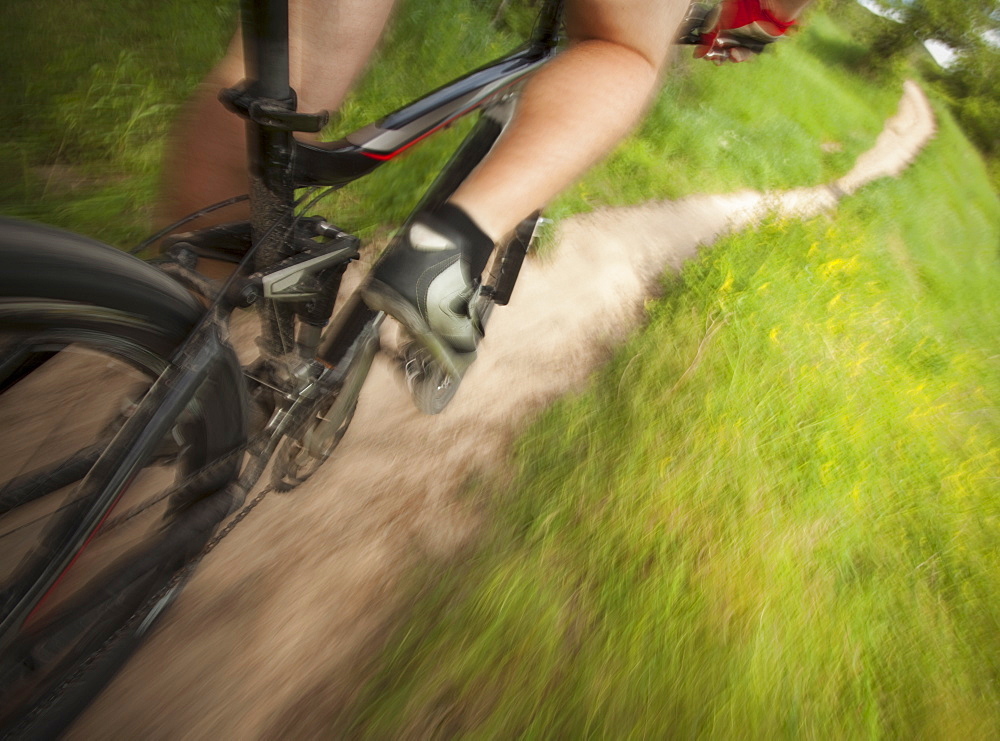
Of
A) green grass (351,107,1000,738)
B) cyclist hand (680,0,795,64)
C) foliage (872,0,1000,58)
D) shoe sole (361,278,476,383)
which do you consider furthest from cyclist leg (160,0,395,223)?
foliage (872,0,1000,58)

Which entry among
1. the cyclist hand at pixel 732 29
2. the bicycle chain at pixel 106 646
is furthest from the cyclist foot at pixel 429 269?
the cyclist hand at pixel 732 29

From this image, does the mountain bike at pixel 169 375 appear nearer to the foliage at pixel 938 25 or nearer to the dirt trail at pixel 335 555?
the dirt trail at pixel 335 555

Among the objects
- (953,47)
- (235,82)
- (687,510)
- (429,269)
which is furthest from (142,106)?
(953,47)

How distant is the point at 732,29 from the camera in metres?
1.69

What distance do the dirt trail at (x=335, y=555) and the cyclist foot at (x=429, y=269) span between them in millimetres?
956

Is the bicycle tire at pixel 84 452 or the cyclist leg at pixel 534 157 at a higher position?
the cyclist leg at pixel 534 157

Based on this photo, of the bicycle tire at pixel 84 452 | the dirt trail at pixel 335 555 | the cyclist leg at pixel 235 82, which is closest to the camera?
the bicycle tire at pixel 84 452

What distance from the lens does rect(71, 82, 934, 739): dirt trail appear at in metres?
1.33

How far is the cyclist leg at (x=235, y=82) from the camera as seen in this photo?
122cm

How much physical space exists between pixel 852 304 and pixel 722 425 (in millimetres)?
2347

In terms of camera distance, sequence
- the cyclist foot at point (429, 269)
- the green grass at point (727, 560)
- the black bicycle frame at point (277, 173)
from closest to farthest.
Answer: the black bicycle frame at point (277, 173)
the cyclist foot at point (429, 269)
the green grass at point (727, 560)

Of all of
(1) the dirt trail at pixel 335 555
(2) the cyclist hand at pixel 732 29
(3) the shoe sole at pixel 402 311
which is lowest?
(1) the dirt trail at pixel 335 555

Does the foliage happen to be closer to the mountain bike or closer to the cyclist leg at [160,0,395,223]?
the cyclist leg at [160,0,395,223]

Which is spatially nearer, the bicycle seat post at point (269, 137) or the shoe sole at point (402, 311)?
the bicycle seat post at point (269, 137)
